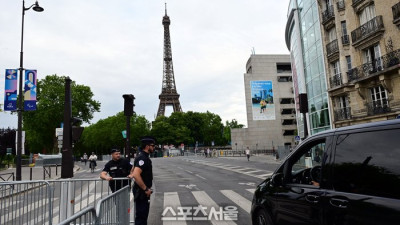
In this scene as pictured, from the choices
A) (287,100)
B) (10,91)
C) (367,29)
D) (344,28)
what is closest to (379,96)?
(367,29)

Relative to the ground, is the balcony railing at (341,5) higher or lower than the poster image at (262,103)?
higher

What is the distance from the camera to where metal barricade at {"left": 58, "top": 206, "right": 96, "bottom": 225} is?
2611mm

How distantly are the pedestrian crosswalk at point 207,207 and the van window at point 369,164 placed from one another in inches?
156

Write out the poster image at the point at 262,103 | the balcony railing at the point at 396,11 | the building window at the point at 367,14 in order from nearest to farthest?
the balcony railing at the point at 396,11, the building window at the point at 367,14, the poster image at the point at 262,103

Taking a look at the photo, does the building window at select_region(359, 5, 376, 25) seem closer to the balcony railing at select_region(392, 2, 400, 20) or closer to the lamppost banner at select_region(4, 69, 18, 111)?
the balcony railing at select_region(392, 2, 400, 20)

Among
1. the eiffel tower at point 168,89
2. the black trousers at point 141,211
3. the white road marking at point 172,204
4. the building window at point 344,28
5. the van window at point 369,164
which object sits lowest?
the white road marking at point 172,204

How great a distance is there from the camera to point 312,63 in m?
26.6

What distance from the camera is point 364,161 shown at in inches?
100

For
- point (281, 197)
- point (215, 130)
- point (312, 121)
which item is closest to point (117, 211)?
point (281, 197)

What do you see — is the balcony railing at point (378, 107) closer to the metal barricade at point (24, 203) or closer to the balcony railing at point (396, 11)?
the balcony railing at point (396, 11)

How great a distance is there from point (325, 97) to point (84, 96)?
45.4 meters

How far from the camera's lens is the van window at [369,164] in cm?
229

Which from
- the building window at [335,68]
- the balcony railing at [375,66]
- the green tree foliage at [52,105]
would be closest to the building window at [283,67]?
the green tree foliage at [52,105]

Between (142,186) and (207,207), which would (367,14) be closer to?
(207,207)
